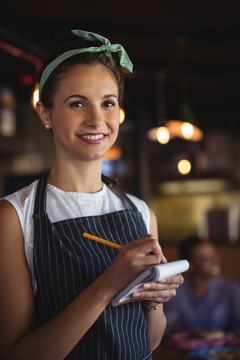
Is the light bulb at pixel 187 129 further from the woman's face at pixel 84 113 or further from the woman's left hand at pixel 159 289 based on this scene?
the woman's left hand at pixel 159 289

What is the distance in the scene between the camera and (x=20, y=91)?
4801 millimetres

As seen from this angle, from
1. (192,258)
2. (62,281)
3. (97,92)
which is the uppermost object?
(97,92)

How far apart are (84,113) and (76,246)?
35cm

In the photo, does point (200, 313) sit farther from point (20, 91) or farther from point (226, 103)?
point (226, 103)

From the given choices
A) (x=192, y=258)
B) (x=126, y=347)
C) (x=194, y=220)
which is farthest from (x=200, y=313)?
(x=194, y=220)

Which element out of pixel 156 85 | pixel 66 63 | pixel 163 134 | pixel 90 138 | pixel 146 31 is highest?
pixel 156 85

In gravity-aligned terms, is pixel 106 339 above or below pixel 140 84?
below

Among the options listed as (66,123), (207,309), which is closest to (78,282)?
(66,123)

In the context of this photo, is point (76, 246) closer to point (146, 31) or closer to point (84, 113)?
point (84, 113)

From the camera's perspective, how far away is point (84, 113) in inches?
39.2

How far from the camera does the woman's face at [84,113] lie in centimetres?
99

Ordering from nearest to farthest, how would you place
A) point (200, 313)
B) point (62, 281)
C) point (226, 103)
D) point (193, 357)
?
point (62, 281)
point (193, 357)
point (200, 313)
point (226, 103)

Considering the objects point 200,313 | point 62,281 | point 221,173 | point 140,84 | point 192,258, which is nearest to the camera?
point 62,281

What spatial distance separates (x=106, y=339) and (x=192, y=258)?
7.32ft
